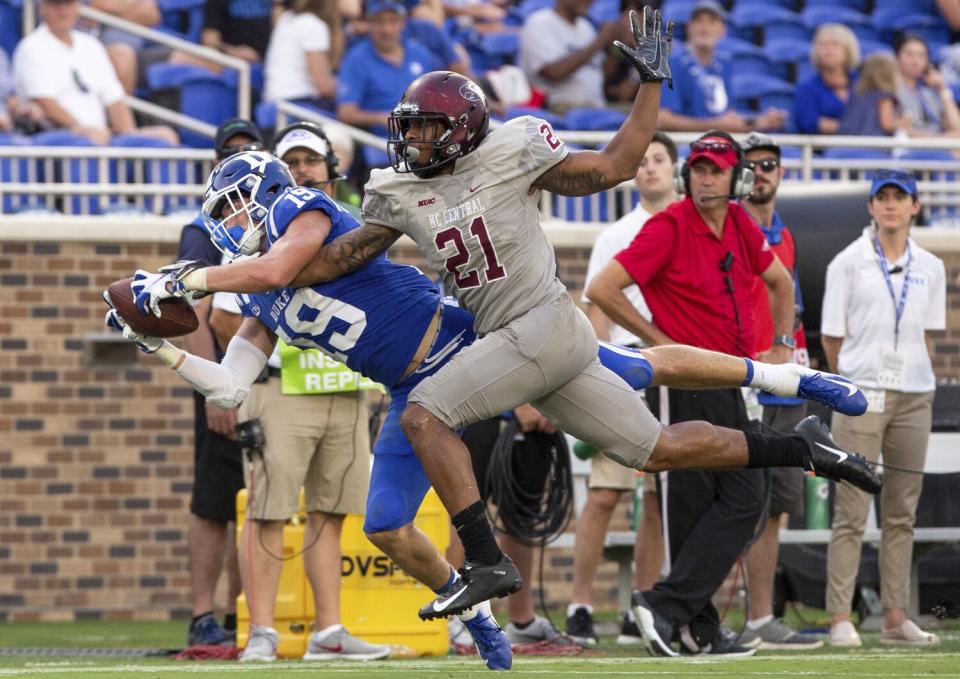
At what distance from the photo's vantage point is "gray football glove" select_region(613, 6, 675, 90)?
6.05m

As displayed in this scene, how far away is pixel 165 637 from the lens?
30.6ft

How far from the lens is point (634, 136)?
6.12 metres

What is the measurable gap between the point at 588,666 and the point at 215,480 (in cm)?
251

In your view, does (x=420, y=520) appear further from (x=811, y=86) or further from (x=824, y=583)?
(x=811, y=86)

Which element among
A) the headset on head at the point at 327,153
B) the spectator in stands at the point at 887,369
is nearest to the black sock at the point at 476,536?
the headset on head at the point at 327,153

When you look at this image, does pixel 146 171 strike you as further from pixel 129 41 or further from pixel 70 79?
pixel 129 41

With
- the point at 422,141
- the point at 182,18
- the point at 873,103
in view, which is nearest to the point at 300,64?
the point at 182,18

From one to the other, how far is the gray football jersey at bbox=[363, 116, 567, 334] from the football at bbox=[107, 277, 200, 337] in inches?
29.2

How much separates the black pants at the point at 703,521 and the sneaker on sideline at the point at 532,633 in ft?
3.01

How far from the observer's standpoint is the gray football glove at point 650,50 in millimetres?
6055

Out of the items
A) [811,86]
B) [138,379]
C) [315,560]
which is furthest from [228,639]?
[811,86]

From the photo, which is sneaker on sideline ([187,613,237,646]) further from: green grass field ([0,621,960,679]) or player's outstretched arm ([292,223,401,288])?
player's outstretched arm ([292,223,401,288])

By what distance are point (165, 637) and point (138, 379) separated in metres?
1.81

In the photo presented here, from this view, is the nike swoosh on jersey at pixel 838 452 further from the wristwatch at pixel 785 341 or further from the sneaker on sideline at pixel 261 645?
the sneaker on sideline at pixel 261 645
